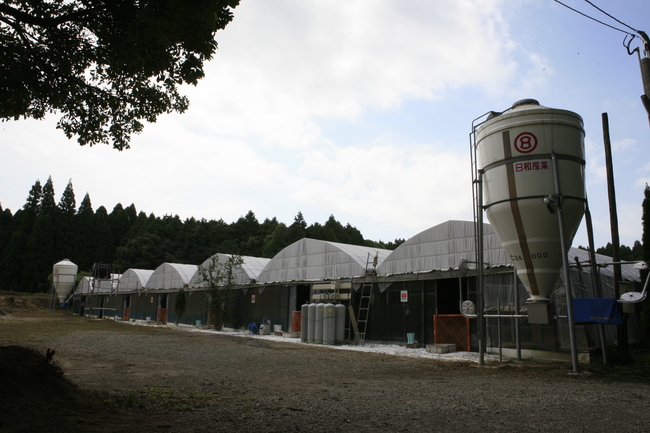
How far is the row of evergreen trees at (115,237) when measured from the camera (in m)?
62.3

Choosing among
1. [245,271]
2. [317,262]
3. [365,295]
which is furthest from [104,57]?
[245,271]

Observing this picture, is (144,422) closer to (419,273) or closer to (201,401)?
(201,401)

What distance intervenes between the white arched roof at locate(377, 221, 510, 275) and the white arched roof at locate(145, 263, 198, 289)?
62.6 ft

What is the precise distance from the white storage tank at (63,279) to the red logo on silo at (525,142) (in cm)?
5444

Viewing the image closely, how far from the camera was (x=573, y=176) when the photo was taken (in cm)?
1053

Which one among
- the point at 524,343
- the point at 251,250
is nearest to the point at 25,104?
the point at 524,343

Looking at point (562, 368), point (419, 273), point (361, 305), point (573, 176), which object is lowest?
point (562, 368)

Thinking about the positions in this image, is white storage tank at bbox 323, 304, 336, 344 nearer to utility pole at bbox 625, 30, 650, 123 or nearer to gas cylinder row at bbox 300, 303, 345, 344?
gas cylinder row at bbox 300, 303, 345, 344

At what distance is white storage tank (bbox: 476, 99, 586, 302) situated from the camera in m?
10.4

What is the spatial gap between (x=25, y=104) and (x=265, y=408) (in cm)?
606

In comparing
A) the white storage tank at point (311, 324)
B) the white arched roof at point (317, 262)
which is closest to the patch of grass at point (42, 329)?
the white arched roof at point (317, 262)

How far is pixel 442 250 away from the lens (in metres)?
17.5

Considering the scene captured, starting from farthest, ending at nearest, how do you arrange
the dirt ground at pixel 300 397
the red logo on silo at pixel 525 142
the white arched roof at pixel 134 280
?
the white arched roof at pixel 134 280, the red logo on silo at pixel 525 142, the dirt ground at pixel 300 397

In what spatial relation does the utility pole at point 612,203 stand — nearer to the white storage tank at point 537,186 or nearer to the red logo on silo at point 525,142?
the white storage tank at point 537,186
